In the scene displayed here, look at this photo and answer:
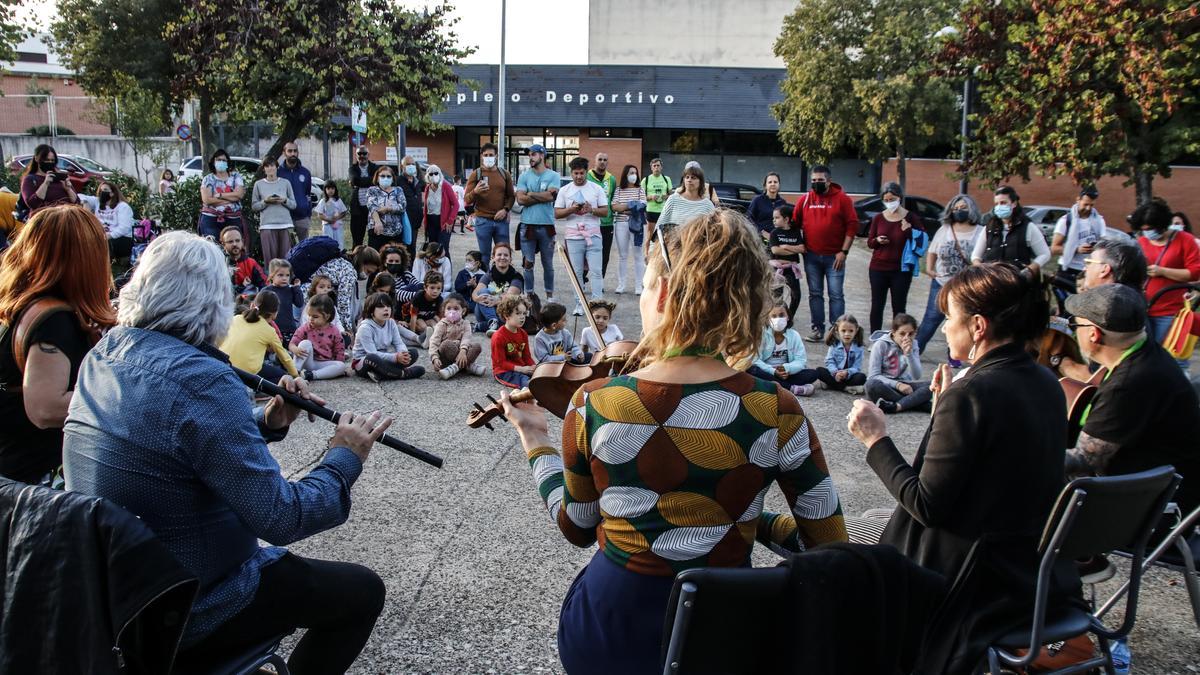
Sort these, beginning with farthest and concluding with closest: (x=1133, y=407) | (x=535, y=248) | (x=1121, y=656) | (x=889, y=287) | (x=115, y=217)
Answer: (x=115, y=217), (x=535, y=248), (x=889, y=287), (x=1121, y=656), (x=1133, y=407)

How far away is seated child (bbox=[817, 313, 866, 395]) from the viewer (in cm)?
796

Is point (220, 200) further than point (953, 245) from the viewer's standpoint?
Yes

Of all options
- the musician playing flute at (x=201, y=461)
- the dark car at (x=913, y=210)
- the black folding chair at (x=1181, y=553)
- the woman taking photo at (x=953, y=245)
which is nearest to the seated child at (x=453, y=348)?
the woman taking photo at (x=953, y=245)

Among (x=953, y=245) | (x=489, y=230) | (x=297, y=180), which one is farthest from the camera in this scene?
(x=297, y=180)

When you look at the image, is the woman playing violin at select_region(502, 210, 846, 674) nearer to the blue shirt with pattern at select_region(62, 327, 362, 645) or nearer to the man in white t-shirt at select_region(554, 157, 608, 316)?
the blue shirt with pattern at select_region(62, 327, 362, 645)

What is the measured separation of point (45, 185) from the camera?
406 inches

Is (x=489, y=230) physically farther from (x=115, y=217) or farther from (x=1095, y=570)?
(x=1095, y=570)

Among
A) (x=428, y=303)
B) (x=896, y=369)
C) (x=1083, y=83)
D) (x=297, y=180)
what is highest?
(x=1083, y=83)

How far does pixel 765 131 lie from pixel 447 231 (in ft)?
82.9

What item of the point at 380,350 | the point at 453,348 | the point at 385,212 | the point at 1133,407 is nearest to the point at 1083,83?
the point at 385,212

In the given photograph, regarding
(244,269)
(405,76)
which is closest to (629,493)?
(244,269)

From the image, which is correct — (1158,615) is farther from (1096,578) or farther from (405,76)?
(405,76)

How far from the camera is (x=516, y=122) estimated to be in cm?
3656

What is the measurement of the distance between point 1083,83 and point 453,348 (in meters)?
11.9
